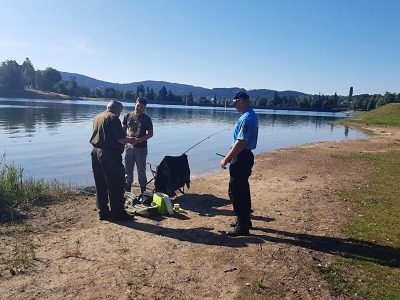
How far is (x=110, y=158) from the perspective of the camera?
7090 millimetres

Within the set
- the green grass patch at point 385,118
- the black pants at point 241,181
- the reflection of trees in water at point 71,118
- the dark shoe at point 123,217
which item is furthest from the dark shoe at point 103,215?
the green grass patch at point 385,118

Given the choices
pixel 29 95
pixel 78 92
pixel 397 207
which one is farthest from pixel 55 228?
pixel 78 92

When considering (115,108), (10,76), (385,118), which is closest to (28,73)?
(10,76)

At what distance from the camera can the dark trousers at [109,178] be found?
7102 millimetres

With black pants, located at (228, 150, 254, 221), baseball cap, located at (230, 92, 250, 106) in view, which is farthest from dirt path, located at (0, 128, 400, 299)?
baseball cap, located at (230, 92, 250, 106)

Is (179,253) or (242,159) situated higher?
(242,159)

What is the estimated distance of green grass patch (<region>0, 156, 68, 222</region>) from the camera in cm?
753

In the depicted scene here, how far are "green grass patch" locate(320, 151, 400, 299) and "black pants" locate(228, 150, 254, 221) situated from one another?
5.71ft

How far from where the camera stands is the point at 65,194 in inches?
373

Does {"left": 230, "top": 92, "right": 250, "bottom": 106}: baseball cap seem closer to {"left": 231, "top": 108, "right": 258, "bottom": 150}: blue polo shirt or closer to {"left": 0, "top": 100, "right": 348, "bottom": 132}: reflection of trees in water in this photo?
{"left": 231, "top": 108, "right": 258, "bottom": 150}: blue polo shirt

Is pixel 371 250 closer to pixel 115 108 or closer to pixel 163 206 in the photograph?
pixel 163 206

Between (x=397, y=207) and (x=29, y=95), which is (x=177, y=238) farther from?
(x=29, y=95)

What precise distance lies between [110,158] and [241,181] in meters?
2.57

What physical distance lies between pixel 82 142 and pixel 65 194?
55.2 feet
